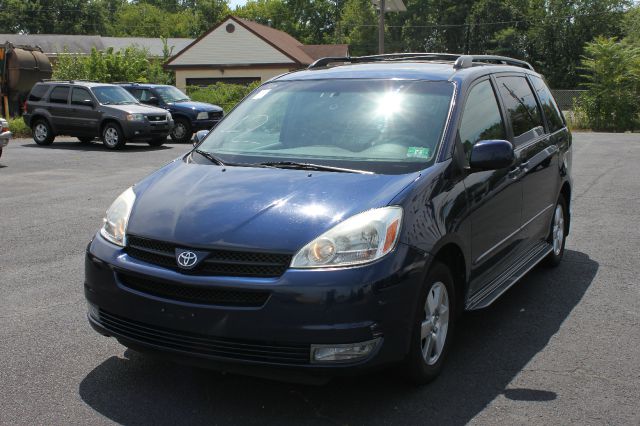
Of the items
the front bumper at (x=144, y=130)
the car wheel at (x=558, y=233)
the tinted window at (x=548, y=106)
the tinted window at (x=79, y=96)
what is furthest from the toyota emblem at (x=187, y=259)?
the tinted window at (x=79, y=96)

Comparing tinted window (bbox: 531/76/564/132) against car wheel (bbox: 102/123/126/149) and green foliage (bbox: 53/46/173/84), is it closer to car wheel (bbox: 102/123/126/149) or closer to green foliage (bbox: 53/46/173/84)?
car wheel (bbox: 102/123/126/149)

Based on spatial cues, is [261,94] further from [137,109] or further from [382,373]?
[137,109]

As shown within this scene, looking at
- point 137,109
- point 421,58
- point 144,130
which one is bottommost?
point 144,130

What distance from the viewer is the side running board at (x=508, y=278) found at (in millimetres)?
4730

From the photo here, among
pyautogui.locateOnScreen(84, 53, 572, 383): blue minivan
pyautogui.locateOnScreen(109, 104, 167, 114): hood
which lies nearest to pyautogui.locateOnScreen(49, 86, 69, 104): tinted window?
pyautogui.locateOnScreen(109, 104, 167, 114): hood

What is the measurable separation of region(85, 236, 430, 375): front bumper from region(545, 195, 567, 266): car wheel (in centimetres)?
323

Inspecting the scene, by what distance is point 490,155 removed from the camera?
4539 mm

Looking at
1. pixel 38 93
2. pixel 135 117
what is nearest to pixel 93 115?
pixel 135 117

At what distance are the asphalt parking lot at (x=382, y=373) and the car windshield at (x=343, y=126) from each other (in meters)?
1.31

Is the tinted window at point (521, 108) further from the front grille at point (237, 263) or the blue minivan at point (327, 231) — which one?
the front grille at point (237, 263)

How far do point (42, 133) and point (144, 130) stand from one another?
3.48 metres

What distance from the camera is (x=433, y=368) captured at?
418 centimetres

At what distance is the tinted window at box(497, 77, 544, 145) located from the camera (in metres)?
5.73

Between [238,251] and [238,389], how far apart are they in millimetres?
914
